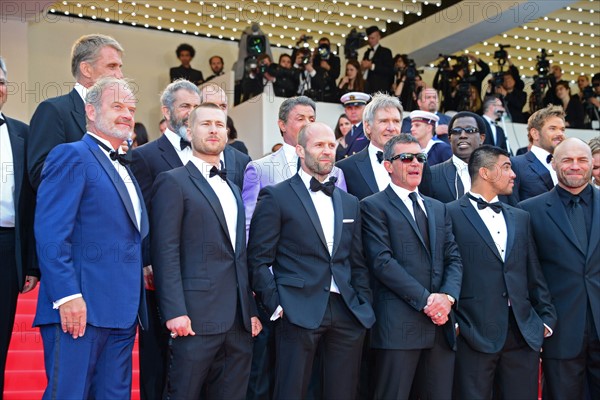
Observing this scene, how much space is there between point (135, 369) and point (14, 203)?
204 centimetres

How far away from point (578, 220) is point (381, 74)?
719cm

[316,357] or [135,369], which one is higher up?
[316,357]

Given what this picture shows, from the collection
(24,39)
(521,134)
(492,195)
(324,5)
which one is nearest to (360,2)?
(324,5)

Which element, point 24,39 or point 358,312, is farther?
point 24,39

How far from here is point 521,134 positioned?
512 inches

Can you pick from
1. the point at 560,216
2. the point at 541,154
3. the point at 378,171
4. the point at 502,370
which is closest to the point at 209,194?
the point at 378,171

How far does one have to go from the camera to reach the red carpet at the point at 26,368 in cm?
518

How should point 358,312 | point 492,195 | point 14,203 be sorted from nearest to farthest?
point 14,203 → point 358,312 → point 492,195

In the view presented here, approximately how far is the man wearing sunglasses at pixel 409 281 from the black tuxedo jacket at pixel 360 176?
37 cm

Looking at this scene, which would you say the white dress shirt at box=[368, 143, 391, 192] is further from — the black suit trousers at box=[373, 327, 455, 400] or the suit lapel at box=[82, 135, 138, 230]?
the suit lapel at box=[82, 135, 138, 230]

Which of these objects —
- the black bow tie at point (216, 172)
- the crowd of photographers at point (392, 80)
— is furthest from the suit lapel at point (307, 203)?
the crowd of photographers at point (392, 80)

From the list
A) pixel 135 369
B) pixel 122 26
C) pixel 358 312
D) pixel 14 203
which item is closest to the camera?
pixel 14 203

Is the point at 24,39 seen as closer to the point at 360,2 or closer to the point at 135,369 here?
the point at 360,2

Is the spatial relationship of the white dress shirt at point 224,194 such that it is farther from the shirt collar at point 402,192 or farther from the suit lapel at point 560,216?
the suit lapel at point 560,216
